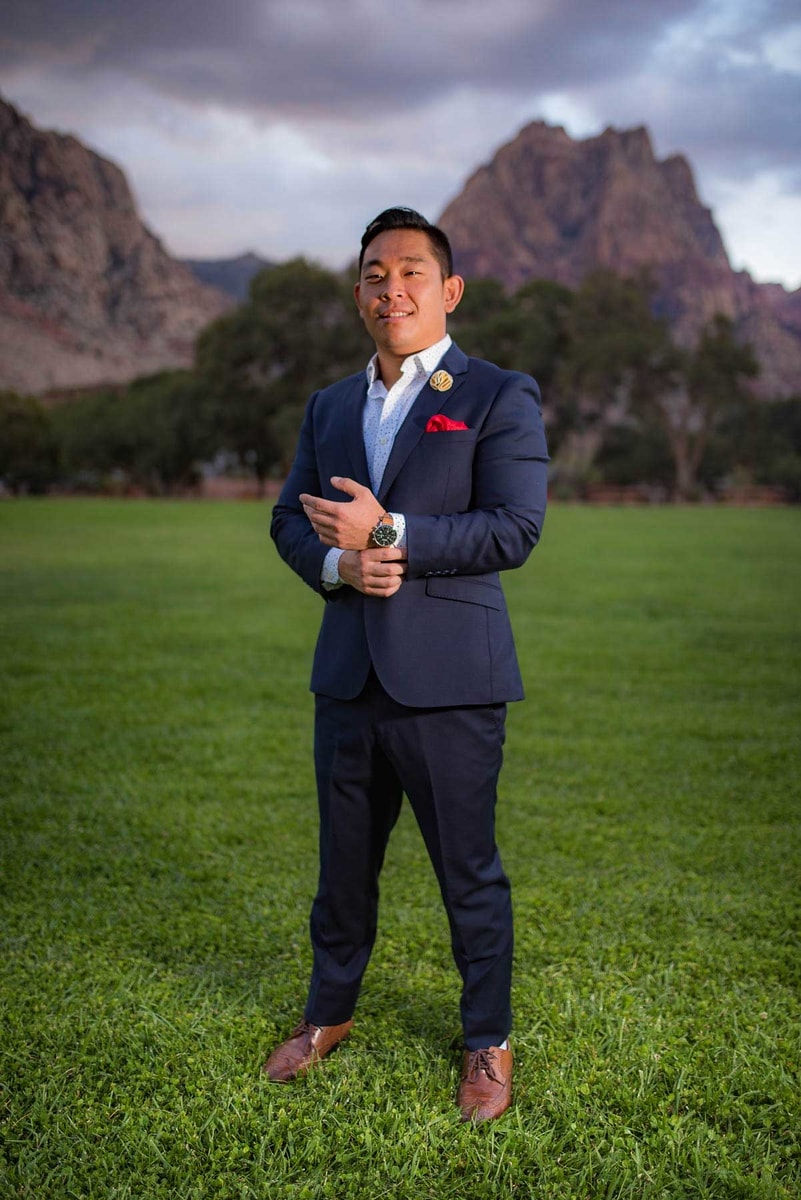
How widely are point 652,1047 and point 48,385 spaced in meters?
82.8

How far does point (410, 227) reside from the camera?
8.29ft

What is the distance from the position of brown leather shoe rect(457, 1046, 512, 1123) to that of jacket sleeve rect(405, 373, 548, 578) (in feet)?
4.64

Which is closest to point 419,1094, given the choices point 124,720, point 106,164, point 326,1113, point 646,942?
point 326,1113

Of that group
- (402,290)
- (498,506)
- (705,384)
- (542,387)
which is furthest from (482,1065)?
(542,387)

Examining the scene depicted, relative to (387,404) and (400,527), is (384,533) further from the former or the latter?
(387,404)

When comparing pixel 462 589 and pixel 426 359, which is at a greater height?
pixel 426 359

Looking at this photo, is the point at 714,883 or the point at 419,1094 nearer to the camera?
the point at 419,1094

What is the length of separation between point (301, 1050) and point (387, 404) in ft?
6.51

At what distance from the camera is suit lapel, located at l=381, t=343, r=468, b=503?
2521 mm

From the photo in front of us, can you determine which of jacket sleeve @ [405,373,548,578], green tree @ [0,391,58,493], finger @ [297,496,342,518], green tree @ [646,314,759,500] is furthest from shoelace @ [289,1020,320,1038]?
green tree @ [0,391,58,493]

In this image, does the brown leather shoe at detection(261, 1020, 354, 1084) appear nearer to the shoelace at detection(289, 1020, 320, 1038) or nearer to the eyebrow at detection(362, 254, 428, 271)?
the shoelace at detection(289, 1020, 320, 1038)

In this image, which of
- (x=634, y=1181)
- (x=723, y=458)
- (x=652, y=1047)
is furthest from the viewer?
(x=723, y=458)

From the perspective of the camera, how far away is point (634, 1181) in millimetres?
2350

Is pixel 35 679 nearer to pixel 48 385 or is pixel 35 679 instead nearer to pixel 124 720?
pixel 124 720
